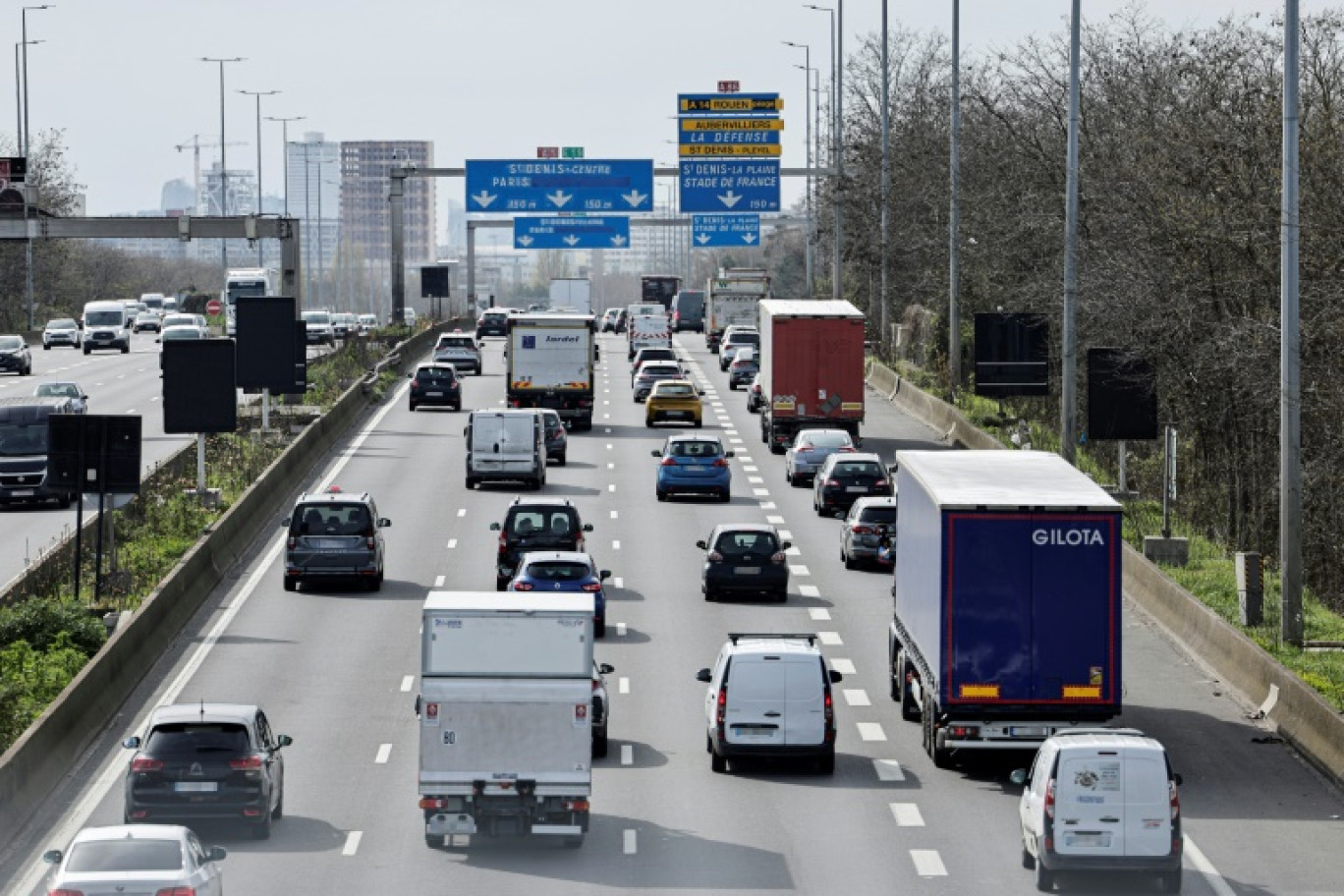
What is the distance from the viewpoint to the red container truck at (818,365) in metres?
65.4

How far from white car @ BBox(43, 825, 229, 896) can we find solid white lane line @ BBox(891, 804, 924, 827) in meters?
9.33

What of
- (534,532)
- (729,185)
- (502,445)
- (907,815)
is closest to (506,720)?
(907,815)

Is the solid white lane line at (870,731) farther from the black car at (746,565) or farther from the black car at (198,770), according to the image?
the black car at (746,565)

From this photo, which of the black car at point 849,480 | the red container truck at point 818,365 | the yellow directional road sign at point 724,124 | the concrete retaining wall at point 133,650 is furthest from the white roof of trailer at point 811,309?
the yellow directional road sign at point 724,124

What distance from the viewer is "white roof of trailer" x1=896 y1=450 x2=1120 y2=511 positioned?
29484 mm

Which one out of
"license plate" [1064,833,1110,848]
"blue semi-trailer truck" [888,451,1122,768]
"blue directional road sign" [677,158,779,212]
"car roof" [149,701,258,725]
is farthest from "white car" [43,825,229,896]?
"blue directional road sign" [677,158,779,212]

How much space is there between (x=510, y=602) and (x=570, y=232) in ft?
264

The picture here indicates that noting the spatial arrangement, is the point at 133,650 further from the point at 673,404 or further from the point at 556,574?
the point at 673,404

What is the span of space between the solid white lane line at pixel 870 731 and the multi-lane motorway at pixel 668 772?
7 cm

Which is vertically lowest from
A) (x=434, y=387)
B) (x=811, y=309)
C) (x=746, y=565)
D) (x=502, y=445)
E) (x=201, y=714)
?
(x=746, y=565)

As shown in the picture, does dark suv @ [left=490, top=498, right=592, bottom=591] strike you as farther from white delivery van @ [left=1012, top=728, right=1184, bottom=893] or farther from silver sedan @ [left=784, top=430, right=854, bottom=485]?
white delivery van @ [left=1012, top=728, right=1184, bottom=893]

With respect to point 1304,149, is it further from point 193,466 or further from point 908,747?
point 193,466

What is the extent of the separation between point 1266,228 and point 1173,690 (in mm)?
13376

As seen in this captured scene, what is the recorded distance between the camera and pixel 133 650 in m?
37.8
